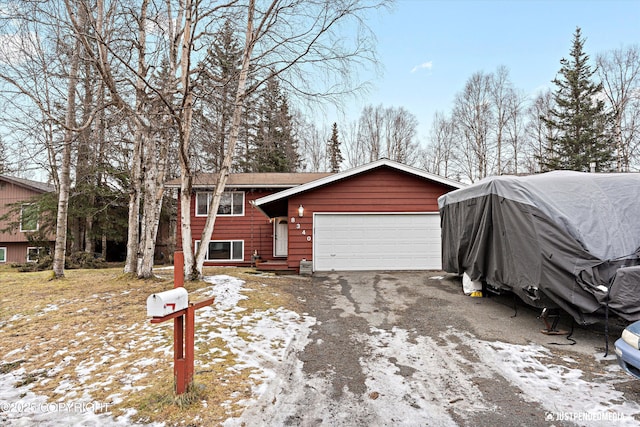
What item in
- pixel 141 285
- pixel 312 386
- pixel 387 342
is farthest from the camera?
pixel 141 285

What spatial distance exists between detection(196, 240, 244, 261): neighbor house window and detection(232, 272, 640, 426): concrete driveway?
9722 millimetres

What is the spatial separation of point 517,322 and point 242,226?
12073mm

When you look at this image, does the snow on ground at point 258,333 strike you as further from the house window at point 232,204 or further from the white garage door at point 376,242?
the house window at point 232,204

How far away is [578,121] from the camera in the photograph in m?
20.4

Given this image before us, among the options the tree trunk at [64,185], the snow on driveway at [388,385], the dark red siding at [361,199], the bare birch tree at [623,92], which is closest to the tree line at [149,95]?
the tree trunk at [64,185]

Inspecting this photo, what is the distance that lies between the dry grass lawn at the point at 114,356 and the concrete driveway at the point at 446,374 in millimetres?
494

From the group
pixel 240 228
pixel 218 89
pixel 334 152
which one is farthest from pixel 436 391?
pixel 334 152

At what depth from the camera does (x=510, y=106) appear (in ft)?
75.5

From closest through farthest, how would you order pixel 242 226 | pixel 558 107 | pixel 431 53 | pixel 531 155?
1. pixel 431 53
2. pixel 242 226
3. pixel 558 107
4. pixel 531 155

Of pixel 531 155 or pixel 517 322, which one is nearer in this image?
pixel 517 322

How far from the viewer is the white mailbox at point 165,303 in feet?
8.03

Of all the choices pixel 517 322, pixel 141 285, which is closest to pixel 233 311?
pixel 141 285

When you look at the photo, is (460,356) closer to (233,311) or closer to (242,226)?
(233,311)

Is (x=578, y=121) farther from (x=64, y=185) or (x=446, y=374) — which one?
(x=64, y=185)
